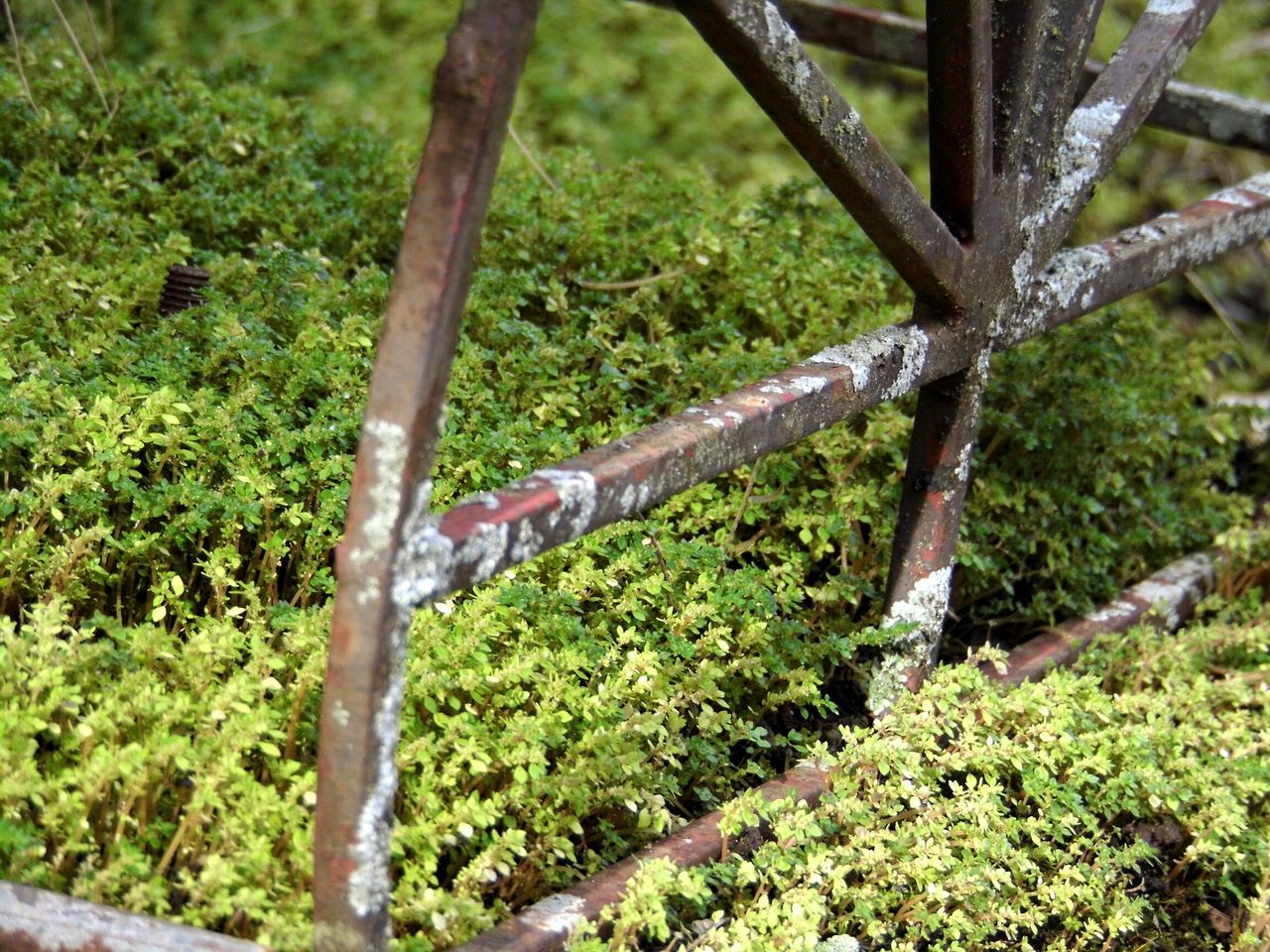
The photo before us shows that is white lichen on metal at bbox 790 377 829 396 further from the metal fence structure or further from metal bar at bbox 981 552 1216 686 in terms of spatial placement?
metal bar at bbox 981 552 1216 686

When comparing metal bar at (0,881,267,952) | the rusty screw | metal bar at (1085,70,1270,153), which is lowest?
metal bar at (0,881,267,952)

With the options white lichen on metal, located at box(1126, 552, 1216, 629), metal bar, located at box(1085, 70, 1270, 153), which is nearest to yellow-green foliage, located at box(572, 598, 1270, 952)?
white lichen on metal, located at box(1126, 552, 1216, 629)

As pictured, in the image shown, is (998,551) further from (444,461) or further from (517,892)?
(517,892)

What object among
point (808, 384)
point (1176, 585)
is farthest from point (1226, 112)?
point (808, 384)

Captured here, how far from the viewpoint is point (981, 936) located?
261 centimetres

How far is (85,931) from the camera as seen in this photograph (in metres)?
1.93

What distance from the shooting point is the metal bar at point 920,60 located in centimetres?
469

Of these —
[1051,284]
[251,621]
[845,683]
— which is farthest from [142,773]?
[1051,284]

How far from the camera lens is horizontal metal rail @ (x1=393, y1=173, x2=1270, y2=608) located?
197 cm

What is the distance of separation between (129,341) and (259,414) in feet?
1.20

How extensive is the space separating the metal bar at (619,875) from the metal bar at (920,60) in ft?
9.25

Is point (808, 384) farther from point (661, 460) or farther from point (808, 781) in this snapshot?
point (808, 781)

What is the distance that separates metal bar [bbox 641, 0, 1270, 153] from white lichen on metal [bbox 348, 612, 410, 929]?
3.25 m

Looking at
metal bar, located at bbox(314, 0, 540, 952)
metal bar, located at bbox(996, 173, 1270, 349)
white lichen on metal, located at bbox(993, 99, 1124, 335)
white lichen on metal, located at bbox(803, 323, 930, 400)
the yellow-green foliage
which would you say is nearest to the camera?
metal bar, located at bbox(314, 0, 540, 952)
